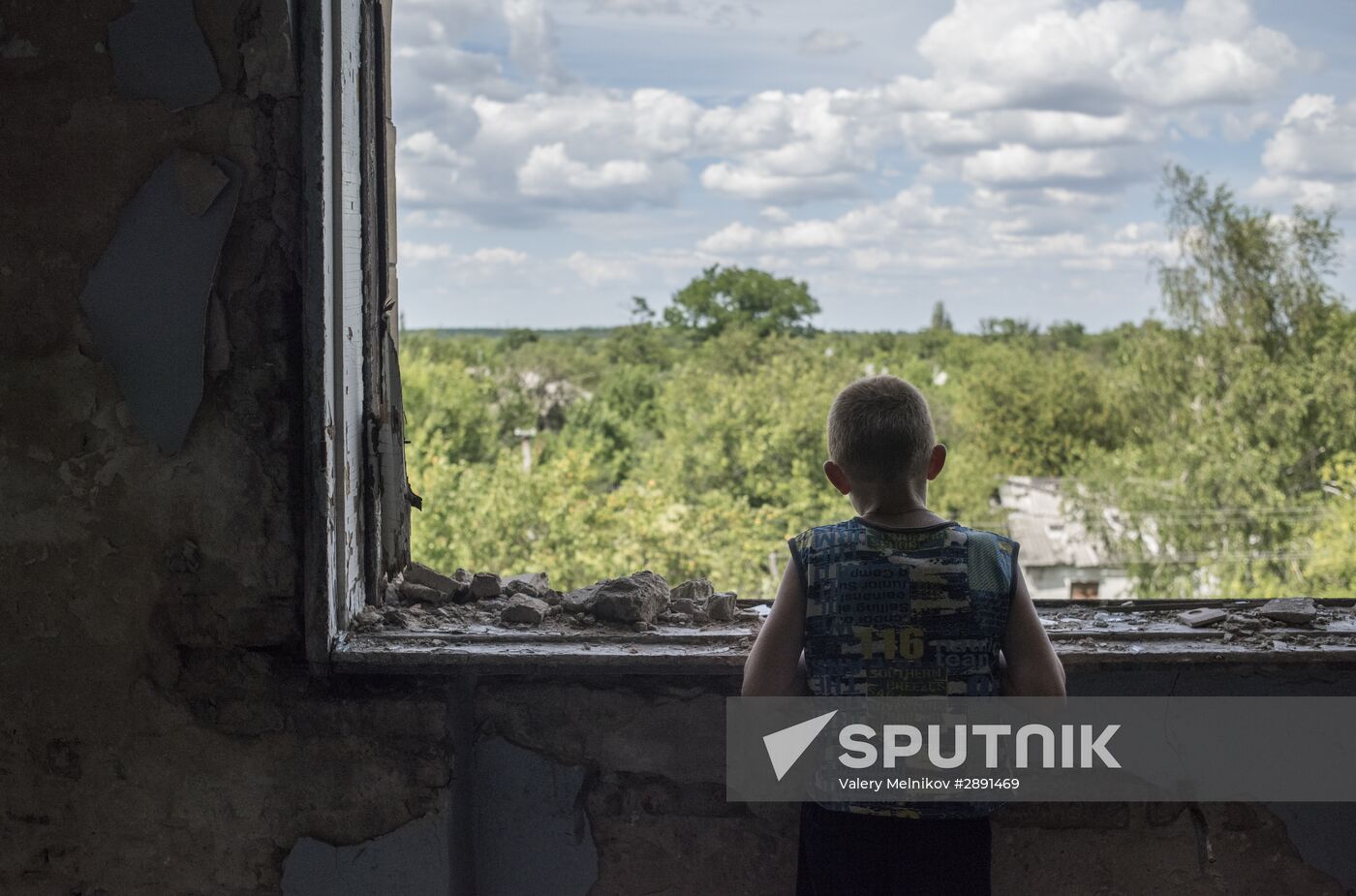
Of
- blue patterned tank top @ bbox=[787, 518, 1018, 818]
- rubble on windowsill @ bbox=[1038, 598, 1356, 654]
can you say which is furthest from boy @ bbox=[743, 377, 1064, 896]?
rubble on windowsill @ bbox=[1038, 598, 1356, 654]

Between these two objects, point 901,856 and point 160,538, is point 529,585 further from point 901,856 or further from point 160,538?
point 901,856

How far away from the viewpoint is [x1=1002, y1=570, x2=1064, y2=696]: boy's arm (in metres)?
1.24

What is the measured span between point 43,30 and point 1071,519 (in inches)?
775

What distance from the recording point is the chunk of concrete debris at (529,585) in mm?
1879

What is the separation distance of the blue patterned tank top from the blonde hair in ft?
0.24

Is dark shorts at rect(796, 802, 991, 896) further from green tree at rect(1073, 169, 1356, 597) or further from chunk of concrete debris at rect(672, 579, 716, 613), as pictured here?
green tree at rect(1073, 169, 1356, 597)

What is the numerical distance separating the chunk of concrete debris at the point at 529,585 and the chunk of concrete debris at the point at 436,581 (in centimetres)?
9

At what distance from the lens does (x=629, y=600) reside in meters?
1.70

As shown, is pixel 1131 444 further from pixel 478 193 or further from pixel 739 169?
pixel 739 169

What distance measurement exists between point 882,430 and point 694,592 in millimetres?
672

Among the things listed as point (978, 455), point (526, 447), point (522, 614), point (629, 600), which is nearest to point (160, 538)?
point (522, 614)

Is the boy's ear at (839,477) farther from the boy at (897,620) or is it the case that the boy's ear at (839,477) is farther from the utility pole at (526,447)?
the utility pole at (526,447)

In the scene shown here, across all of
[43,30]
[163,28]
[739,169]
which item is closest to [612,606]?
[163,28]

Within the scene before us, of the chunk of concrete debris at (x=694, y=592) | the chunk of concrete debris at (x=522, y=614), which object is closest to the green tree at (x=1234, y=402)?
the chunk of concrete debris at (x=694, y=592)
